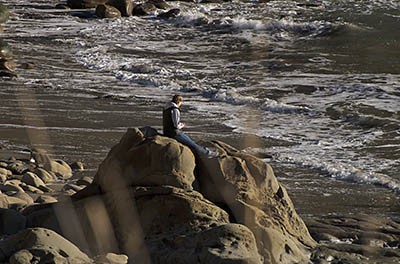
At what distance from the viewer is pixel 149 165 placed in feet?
22.8

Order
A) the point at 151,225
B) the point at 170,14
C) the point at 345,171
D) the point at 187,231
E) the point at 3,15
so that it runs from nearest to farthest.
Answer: the point at 187,231, the point at 151,225, the point at 345,171, the point at 3,15, the point at 170,14

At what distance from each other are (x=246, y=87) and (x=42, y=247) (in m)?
14.5

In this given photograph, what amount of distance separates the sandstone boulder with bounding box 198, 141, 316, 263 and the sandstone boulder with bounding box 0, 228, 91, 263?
5.55ft

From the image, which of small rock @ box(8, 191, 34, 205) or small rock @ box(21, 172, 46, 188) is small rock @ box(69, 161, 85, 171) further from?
small rock @ box(8, 191, 34, 205)

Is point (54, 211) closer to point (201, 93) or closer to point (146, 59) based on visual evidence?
point (201, 93)

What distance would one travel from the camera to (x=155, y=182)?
686cm

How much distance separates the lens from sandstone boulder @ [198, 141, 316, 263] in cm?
684

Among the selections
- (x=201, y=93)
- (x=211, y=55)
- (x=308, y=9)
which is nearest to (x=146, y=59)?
(x=211, y=55)

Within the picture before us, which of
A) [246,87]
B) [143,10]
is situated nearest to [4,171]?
Result: [246,87]

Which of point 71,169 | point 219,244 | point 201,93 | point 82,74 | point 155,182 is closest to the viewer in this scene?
point 219,244

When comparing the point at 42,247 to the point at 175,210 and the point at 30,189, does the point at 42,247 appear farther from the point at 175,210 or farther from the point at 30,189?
the point at 30,189

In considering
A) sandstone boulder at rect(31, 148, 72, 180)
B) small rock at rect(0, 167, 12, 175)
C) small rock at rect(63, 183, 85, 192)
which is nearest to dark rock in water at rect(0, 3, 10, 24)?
sandstone boulder at rect(31, 148, 72, 180)

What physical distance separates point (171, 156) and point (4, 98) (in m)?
9.71

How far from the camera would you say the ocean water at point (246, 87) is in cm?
1148
